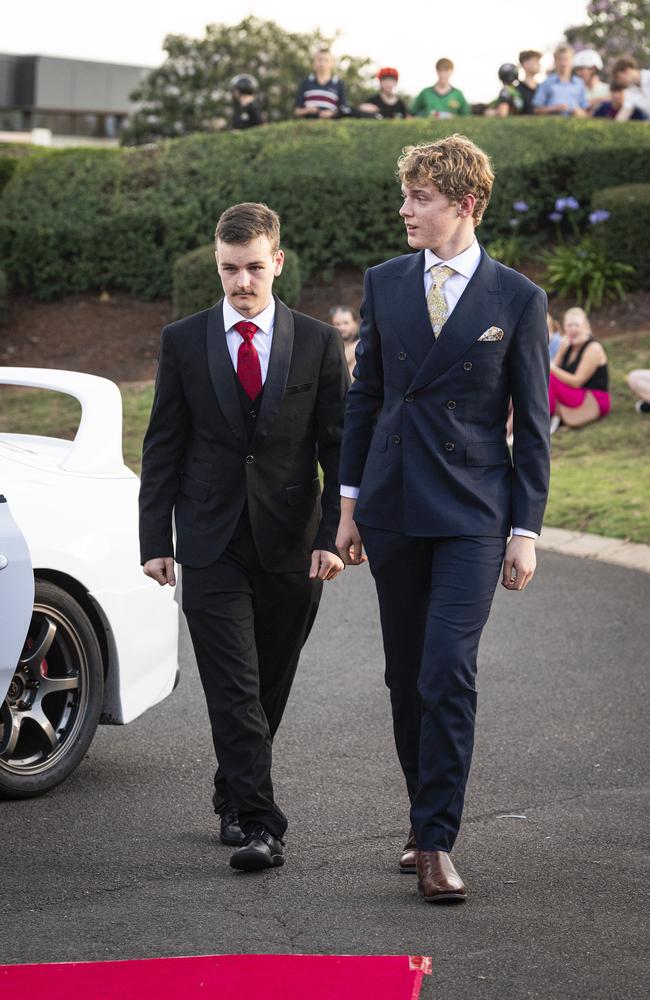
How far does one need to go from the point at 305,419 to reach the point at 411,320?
605 mm

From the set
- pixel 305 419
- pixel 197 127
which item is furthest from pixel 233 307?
pixel 197 127

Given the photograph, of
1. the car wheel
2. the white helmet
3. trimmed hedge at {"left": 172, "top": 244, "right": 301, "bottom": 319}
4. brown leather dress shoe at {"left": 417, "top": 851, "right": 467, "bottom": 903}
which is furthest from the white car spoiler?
the white helmet

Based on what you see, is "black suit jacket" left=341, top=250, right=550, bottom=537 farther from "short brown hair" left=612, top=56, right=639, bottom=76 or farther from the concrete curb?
"short brown hair" left=612, top=56, right=639, bottom=76

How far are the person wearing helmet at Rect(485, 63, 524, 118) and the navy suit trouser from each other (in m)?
16.6

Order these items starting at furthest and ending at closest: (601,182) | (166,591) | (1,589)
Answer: (601,182) → (166,591) → (1,589)

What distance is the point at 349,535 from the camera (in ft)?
15.5

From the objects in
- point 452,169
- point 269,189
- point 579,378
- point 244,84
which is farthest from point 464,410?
point 244,84

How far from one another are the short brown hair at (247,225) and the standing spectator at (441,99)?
16.1 metres

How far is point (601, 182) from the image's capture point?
1902 cm

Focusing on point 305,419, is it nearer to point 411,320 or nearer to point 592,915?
point 411,320

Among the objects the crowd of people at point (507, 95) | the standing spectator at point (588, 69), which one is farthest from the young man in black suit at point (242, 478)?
the standing spectator at point (588, 69)

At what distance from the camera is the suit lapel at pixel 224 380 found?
483 centimetres

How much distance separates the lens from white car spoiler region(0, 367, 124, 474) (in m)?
5.86

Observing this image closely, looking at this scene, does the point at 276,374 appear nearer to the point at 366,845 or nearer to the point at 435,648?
the point at 435,648
